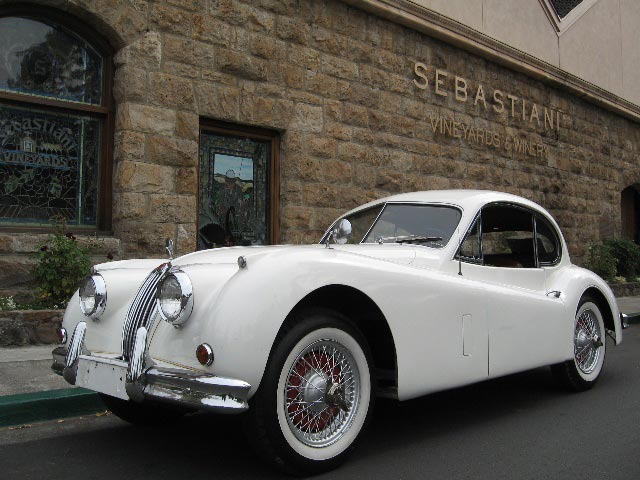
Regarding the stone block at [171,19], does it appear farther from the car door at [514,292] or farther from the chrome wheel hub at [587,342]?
the chrome wheel hub at [587,342]

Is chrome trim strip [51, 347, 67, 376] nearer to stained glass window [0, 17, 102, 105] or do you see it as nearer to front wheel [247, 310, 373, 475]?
front wheel [247, 310, 373, 475]

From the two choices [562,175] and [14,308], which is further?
[562,175]

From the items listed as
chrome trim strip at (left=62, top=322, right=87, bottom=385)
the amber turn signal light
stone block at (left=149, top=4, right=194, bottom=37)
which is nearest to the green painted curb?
chrome trim strip at (left=62, top=322, right=87, bottom=385)

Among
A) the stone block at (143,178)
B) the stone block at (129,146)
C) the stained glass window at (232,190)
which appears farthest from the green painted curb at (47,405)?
the stained glass window at (232,190)

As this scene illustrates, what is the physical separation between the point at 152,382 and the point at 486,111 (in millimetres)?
10100

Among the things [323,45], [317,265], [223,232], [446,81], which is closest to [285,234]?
[223,232]

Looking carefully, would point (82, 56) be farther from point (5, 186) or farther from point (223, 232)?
point (223, 232)

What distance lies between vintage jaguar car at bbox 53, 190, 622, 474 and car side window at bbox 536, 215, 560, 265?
412 mm

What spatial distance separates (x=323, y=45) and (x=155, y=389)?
696 centimetres

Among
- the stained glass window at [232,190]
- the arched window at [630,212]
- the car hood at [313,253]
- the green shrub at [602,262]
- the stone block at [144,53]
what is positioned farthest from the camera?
the arched window at [630,212]

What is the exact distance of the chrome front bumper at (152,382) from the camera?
2.65m

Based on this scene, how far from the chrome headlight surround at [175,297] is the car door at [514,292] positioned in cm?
191

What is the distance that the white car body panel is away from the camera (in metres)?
2.83

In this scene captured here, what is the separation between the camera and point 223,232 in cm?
805
